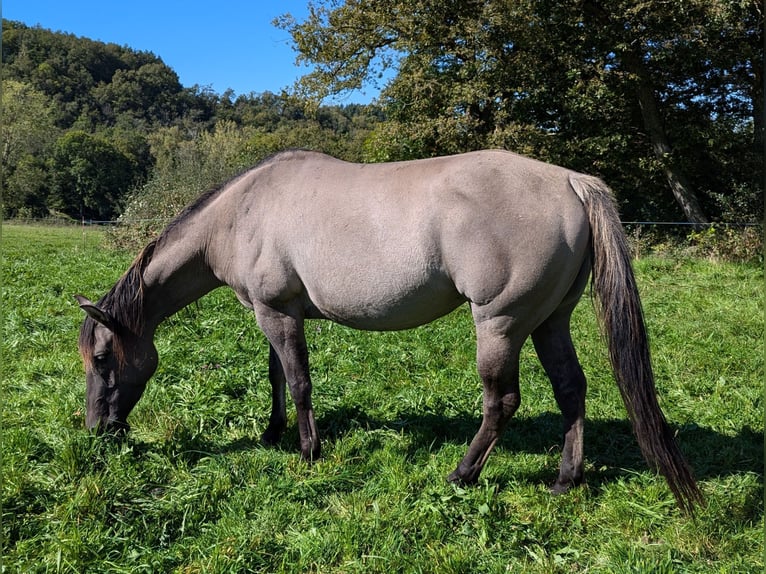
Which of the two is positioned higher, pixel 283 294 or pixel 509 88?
pixel 509 88

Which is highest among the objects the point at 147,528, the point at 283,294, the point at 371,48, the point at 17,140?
the point at 17,140

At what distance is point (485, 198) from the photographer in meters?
2.92

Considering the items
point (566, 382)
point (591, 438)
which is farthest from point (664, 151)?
point (566, 382)

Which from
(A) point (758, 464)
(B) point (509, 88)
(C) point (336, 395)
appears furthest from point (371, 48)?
(A) point (758, 464)

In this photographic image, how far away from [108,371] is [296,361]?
1.38 metres

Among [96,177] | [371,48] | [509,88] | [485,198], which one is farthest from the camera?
[96,177]

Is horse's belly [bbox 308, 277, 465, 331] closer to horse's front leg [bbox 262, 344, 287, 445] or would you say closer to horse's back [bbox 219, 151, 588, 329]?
horse's back [bbox 219, 151, 588, 329]

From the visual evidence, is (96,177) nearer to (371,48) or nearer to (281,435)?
(371,48)

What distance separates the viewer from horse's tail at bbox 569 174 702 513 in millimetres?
2854

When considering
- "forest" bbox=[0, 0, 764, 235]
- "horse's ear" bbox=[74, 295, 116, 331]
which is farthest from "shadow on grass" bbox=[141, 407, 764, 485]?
"forest" bbox=[0, 0, 764, 235]

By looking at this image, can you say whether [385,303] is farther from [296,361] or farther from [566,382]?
[566,382]

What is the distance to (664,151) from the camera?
14125 mm

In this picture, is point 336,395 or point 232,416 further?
point 336,395

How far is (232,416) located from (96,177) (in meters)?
53.6
